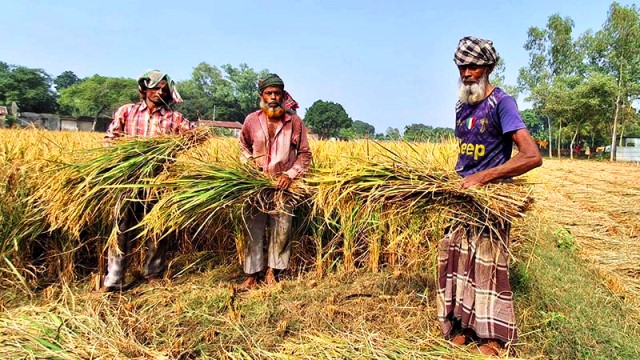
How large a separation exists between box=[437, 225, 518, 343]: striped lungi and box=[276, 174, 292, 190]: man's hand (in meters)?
1.14

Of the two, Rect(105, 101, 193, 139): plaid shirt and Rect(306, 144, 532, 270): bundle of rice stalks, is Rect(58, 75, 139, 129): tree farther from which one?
Rect(306, 144, 532, 270): bundle of rice stalks

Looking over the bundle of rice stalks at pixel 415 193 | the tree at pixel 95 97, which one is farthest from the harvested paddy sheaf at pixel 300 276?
the tree at pixel 95 97

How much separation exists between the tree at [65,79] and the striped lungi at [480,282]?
111m

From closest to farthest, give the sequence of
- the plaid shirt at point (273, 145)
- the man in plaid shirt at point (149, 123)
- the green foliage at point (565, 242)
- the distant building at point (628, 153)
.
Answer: the man in plaid shirt at point (149, 123)
the plaid shirt at point (273, 145)
the green foliage at point (565, 242)
the distant building at point (628, 153)

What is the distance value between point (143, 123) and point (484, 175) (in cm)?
246

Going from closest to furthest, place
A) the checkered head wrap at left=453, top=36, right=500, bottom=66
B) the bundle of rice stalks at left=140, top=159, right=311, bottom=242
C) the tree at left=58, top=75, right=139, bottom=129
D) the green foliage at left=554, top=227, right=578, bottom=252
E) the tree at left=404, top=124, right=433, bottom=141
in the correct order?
the checkered head wrap at left=453, top=36, right=500, bottom=66 → the bundle of rice stalks at left=140, top=159, right=311, bottom=242 → the tree at left=404, top=124, right=433, bottom=141 → the green foliage at left=554, top=227, right=578, bottom=252 → the tree at left=58, top=75, right=139, bottom=129

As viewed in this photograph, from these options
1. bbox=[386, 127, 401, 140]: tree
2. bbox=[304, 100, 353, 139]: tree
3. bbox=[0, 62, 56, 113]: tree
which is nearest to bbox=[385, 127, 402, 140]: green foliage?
bbox=[386, 127, 401, 140]: tree

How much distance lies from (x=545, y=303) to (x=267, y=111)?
2.40 meters

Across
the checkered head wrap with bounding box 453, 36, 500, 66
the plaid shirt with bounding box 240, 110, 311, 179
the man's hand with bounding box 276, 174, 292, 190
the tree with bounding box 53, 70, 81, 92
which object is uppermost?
the tree with bounding box 53, 70, 81, 92

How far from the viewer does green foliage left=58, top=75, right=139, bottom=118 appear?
44125 mm

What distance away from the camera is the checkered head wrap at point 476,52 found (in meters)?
1.86

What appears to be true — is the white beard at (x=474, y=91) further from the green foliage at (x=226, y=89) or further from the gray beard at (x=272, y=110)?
the green foliage at (x=226, y=89)

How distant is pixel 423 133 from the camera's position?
2873mm

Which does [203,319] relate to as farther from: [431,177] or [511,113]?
[511,113]
